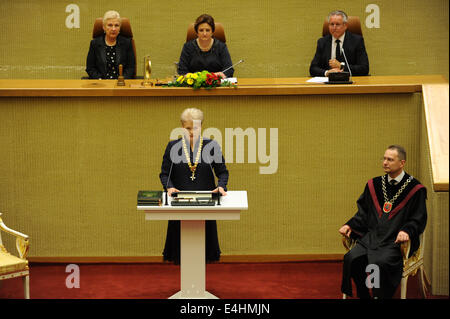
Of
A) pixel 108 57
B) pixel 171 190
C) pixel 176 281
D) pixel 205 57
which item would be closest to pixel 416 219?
pixel 171 190

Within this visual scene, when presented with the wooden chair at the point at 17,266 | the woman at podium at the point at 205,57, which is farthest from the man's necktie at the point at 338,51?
the wooden chair at the point at 17,266

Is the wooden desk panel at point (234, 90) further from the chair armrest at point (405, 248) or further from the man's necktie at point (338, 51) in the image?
the chair armrest at point (405, 248)

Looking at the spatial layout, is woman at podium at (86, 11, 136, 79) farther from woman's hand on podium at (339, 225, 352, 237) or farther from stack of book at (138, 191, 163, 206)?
woman's hand on podium at (339, 225, 352, 237)

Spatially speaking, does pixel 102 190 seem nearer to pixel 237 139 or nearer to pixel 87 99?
pixel 87 99

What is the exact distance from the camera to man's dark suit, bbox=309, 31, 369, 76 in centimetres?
742

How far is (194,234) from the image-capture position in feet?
17.7

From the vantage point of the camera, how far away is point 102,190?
21.0 ft

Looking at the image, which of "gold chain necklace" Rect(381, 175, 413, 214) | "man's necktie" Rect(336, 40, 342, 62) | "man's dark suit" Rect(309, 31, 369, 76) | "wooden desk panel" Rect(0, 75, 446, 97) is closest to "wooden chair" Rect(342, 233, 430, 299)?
"gold chain necklace" Rect(381, 175, 413, 214)

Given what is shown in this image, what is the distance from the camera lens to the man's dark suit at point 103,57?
756 cm

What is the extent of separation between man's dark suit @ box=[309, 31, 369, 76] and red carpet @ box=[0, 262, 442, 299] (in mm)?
1998

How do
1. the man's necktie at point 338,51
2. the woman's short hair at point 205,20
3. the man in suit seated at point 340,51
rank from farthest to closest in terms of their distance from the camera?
the man's necktie at point 338,51, the man in suit seated at point 340,51, the woman's short hair at point 205,20

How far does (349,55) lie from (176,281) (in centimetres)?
291

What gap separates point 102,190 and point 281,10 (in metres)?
3.62

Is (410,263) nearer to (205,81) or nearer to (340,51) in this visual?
(205,81)
